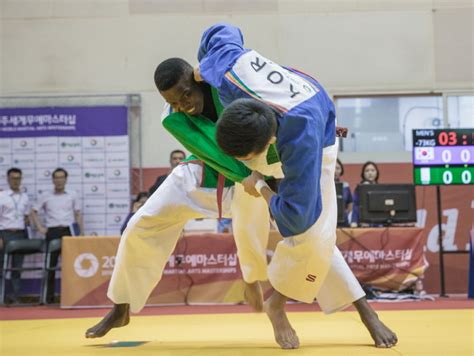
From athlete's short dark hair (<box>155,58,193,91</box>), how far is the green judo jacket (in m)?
0.18

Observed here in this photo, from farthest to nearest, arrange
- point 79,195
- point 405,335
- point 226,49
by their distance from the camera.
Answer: point 79,195
point 405,335
point 226,49

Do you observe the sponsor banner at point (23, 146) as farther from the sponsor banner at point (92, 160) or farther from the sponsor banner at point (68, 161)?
the sponsor banner at point (92, 160)

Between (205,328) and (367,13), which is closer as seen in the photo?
(205,328)

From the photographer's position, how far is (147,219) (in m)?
3.05

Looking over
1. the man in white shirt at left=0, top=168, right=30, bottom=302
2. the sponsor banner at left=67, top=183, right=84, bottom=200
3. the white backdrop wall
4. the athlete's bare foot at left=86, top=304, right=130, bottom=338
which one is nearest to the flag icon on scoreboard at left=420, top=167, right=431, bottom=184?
the white backdrop wall

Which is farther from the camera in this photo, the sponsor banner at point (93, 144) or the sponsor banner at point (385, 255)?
the sponsor banner at point (93, 144)

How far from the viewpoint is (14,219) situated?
7957 millimetres

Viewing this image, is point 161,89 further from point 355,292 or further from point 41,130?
point 41,130

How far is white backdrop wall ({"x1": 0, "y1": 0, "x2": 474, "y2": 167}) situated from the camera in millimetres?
8852

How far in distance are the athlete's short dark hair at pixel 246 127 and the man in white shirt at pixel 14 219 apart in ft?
20.1

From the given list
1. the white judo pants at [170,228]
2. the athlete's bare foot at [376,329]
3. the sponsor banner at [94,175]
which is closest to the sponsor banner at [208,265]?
the sponsor banner at [94,175]

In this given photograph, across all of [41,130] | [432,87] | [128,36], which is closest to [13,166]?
[41,130]

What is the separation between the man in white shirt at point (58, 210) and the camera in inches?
315

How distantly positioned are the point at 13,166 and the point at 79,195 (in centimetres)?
94
